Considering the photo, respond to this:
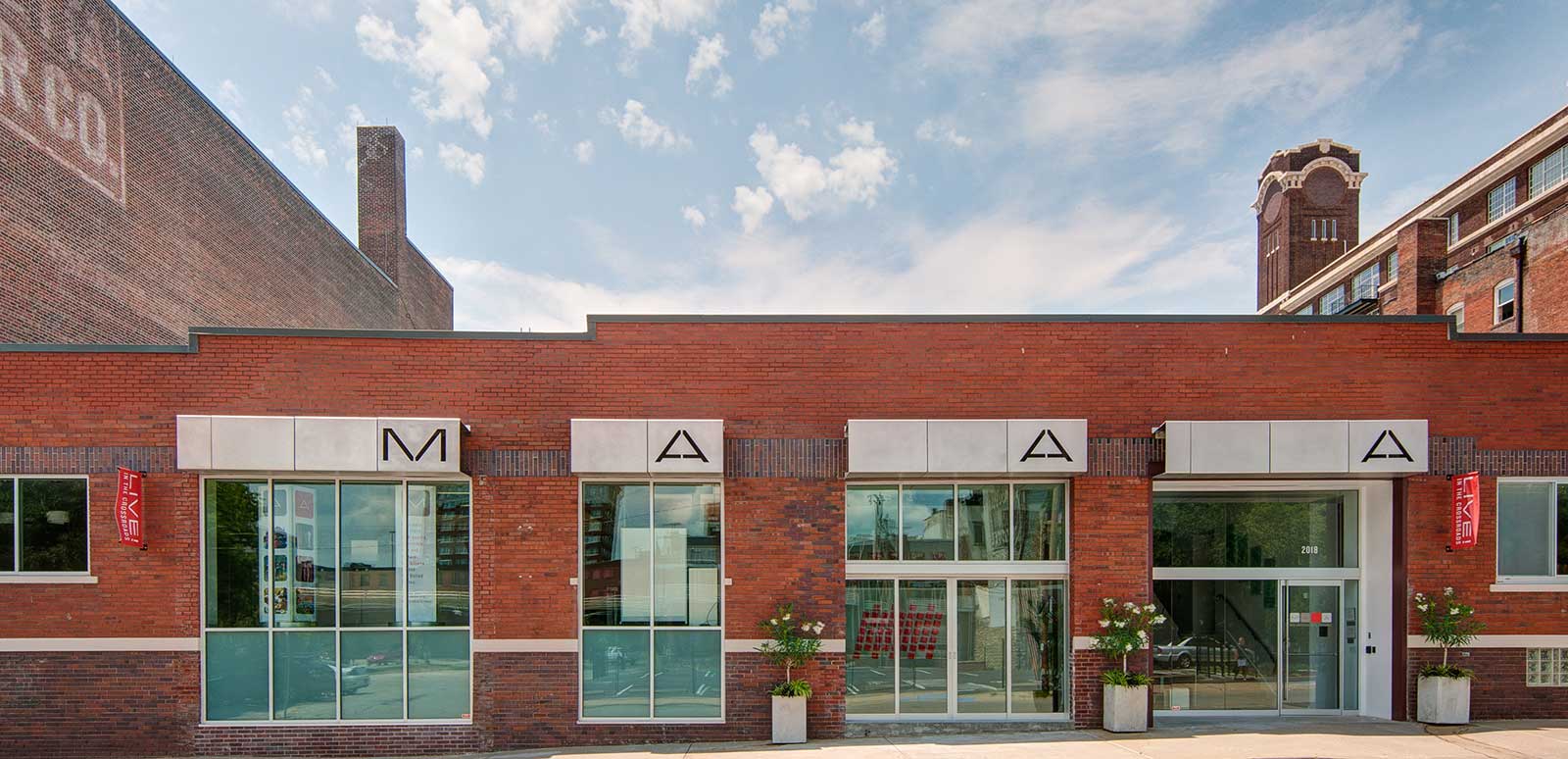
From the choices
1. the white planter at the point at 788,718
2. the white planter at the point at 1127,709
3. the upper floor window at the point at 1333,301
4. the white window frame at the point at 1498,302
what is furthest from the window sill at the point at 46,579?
the upper floor window at the point at 1333,301

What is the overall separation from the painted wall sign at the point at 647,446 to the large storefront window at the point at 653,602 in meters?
0.61

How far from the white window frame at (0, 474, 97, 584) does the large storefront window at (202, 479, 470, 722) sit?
133cm

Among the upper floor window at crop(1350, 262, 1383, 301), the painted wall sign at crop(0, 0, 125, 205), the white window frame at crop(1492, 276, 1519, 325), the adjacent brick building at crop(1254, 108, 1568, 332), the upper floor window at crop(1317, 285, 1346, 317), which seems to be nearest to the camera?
the painted wall sign at crop(0, 0, 125, 205)

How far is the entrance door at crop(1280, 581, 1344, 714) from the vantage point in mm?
11312

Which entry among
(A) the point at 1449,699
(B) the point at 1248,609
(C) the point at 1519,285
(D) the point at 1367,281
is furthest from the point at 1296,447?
(D) the point at 1367,281

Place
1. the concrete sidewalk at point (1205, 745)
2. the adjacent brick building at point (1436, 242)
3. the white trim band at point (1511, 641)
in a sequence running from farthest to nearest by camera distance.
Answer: the adjacent brick building at point (1436, 242)
the white trim band at point (1511, 641)
the concrete sidewalk at point (1205, 745)

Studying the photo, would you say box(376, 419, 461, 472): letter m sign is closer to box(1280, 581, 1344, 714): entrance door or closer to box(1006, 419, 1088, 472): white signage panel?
box(1006, 419, 1088, 472): white signage panel

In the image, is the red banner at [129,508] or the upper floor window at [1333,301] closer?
the red banner at [129,508]

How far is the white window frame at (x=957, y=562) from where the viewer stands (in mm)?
10922

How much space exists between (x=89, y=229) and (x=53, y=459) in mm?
6846

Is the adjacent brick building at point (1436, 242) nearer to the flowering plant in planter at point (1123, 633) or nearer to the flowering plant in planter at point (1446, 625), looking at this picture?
the flowering plant in planter at point (1446, 625)

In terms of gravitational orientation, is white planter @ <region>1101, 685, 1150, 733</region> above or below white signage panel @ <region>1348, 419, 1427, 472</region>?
below

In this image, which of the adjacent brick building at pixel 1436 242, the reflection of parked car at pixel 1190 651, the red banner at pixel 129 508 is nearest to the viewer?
the red banner at pixel 129 508

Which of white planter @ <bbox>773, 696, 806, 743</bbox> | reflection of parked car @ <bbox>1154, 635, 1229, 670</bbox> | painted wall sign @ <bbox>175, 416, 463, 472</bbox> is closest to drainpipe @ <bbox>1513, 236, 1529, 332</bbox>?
reflection of parked car @ <bbox>1154, 635, 1229, 670</bbox>
